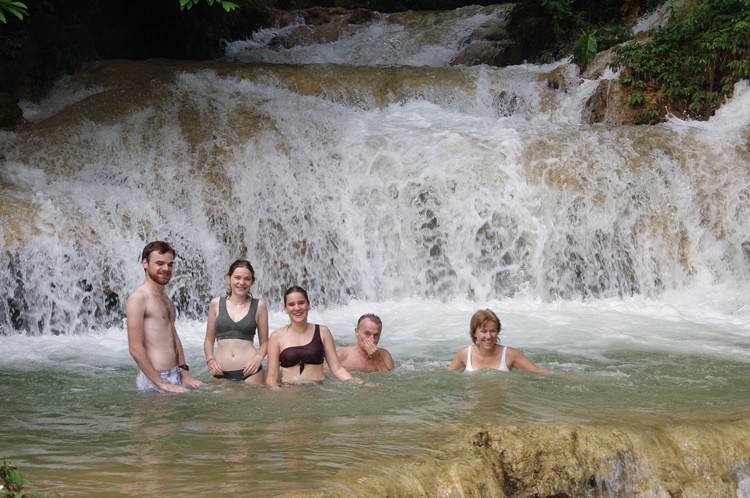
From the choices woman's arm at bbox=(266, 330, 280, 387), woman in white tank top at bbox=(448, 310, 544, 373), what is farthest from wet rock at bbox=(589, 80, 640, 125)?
woman's arm at bbox=(266, 330, 280, 387)

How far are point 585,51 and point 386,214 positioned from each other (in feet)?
18.1

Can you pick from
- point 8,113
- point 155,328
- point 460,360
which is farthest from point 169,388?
point 8,113

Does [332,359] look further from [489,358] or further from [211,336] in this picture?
[489,358]

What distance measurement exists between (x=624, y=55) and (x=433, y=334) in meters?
7.28

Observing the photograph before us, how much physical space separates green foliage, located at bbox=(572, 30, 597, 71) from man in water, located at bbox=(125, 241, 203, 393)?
10.8m

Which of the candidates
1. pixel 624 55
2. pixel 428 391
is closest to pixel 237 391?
pixel 428 391

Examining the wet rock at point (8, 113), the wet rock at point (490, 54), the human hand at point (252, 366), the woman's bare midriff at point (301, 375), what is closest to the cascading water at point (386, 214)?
the wet rock at point (8, 113)

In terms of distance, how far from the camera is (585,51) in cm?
1537

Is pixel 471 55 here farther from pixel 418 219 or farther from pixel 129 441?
pixel 129 441

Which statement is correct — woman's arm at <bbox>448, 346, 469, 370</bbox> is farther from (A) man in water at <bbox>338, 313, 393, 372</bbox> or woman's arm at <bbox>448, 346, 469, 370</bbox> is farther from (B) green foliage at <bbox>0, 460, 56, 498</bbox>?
(B) green foliage at <bbox>0, 460, 56, 498</bbox>

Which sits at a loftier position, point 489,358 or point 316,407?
point 489,358

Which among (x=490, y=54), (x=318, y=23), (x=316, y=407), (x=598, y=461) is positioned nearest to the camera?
(x=598, y=461)

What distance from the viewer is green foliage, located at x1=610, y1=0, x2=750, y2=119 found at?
13977mm

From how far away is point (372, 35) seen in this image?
2162 centimetres
